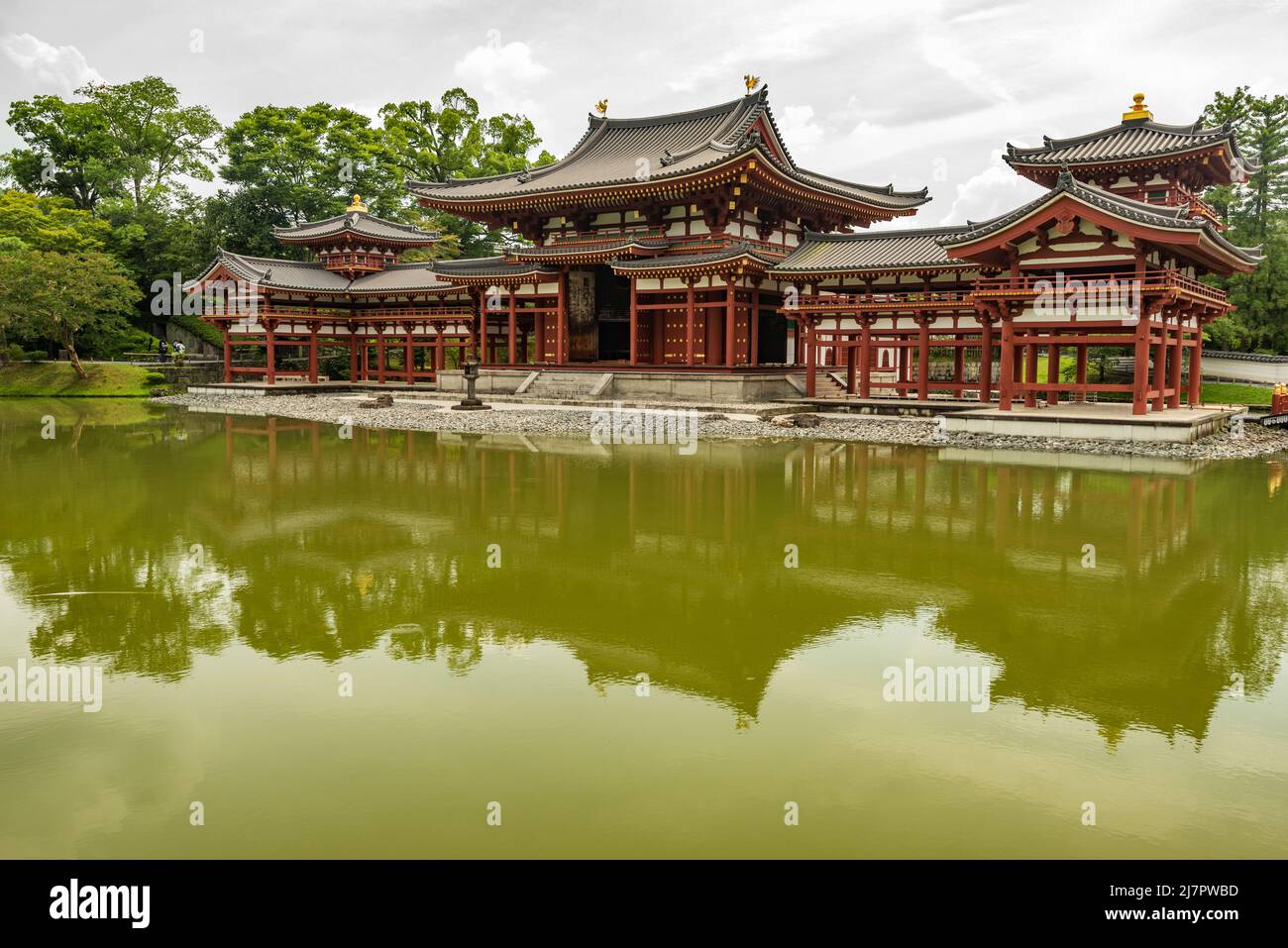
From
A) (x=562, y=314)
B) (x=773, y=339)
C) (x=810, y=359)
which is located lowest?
(x=810, y=359)

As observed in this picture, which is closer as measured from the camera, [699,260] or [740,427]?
[740,427]

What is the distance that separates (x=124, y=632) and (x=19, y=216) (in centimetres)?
5104

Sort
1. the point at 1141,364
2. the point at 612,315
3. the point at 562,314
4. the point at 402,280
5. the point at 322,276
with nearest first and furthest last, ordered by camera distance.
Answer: the point at 1141,364 < the point at 562,314 < the point at 612,315 < the point at 402,280 < the point at 322,276

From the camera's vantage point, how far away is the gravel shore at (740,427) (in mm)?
20422

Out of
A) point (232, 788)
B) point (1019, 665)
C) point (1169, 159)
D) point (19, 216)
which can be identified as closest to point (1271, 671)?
point (1019, 665)

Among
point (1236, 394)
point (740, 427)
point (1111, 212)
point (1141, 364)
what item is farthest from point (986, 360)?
point (1236, 394)

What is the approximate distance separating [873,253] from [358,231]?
27497mm

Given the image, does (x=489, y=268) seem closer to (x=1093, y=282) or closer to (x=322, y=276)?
(x=322, y=276)

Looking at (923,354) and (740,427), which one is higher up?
(923,354)

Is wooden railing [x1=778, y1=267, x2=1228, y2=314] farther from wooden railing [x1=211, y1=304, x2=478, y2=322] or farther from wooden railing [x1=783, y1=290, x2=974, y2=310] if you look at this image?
wooden railing [x1=211, y1=304, x2=478, y2=322]

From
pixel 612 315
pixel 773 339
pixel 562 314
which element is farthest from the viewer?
pixel 612 315

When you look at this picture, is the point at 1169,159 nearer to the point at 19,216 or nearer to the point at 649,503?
the point at 649,503

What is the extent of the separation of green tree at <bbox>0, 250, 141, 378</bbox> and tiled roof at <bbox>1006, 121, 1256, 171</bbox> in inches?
1621

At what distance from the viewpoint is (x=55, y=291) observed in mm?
Answer: 41094
